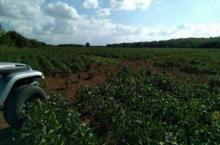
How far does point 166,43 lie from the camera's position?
4449 inches

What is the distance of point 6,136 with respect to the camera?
7883mm

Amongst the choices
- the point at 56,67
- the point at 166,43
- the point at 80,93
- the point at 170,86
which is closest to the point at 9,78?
the point at 80,93

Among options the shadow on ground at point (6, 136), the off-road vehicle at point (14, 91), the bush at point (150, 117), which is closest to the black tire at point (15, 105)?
the off-road vehicle at point (14, 91)

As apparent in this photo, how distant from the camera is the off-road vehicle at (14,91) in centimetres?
713

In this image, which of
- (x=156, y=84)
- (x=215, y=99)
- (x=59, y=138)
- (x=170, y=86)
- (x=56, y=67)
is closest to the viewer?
(x=59, y=138)

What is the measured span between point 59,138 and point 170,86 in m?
9.05

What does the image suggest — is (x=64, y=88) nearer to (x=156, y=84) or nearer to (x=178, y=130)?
(x=156, y=84)

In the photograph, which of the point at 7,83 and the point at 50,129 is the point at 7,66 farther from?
the point at 50,129

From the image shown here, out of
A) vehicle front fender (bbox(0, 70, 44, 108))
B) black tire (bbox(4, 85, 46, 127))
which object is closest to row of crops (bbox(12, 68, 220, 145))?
black tire (bbox(4, 85, 46, 127))

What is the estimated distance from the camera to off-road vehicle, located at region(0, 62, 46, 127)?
23.4ft

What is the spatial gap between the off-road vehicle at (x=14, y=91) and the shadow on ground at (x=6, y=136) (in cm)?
33

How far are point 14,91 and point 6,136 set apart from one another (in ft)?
3.13

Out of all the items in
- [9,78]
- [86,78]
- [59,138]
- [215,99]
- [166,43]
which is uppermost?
[9,78]

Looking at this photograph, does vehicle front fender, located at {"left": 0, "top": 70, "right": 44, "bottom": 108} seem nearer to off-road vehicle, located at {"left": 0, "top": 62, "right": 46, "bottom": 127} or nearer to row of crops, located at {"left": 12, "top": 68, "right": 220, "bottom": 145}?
off-road vehicle, located at {"left": 0, "top": 62, "right": 46, "bottom": 127}
